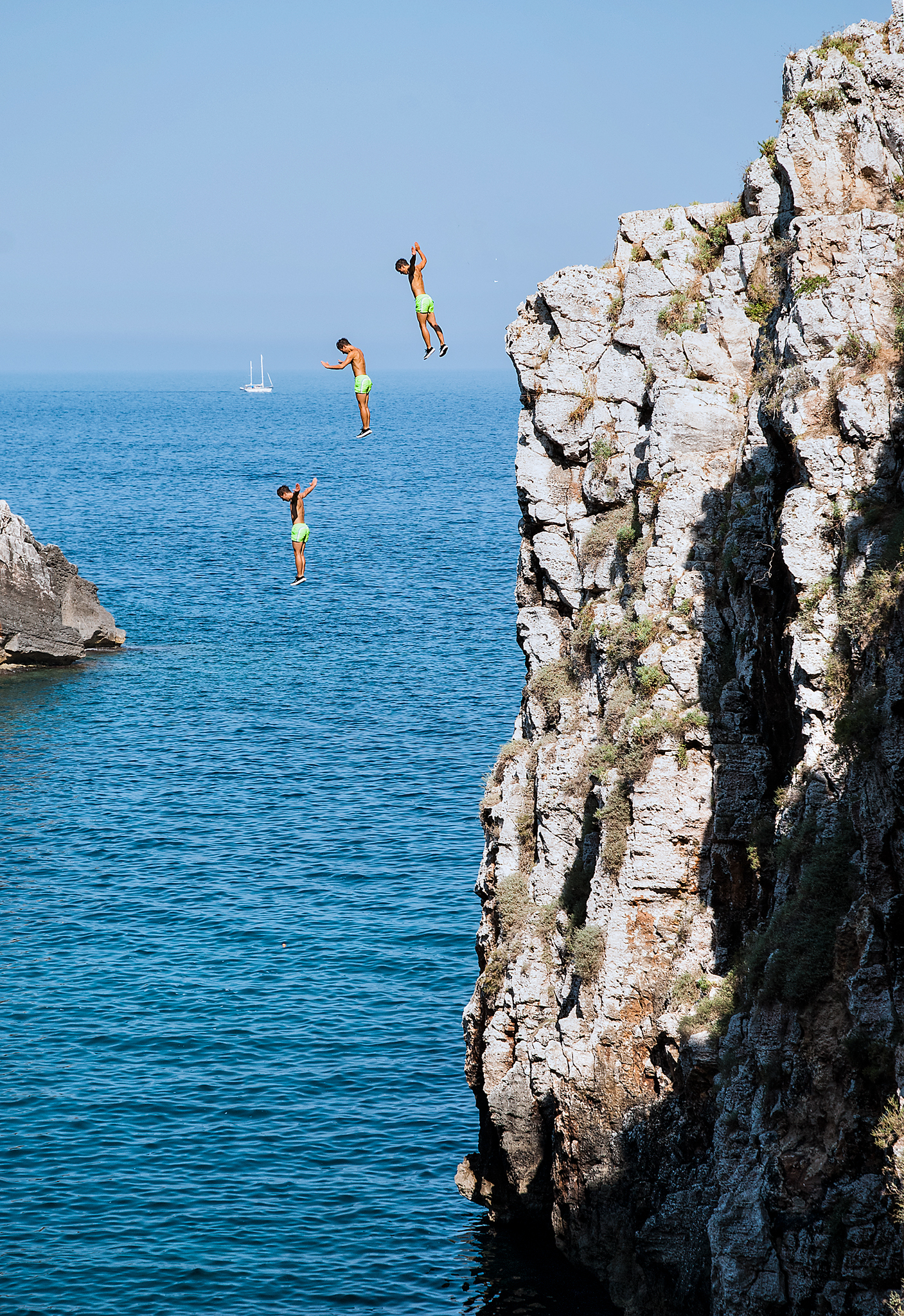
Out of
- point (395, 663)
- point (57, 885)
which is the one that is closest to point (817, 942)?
point (57, 885)

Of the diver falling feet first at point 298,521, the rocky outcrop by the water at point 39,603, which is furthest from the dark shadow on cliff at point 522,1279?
the rocky outcrop by the water at point 39,603

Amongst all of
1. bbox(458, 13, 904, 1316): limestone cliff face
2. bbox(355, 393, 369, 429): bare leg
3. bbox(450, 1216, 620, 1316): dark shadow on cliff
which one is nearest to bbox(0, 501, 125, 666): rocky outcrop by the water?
bbox(355, 393, 369, 429): bare leg

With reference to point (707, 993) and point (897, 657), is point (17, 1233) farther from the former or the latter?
point (897, 657)

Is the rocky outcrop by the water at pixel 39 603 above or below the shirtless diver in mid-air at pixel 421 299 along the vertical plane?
below

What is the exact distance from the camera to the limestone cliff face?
1959 cm

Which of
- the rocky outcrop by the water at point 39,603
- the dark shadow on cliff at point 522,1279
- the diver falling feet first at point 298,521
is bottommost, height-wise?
the dark shadow on cliff at point 522,1279

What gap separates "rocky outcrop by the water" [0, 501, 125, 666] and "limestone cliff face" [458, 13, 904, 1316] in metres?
46.9

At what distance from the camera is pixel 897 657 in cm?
1878

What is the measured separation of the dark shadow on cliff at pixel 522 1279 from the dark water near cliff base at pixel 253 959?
74 millimetres

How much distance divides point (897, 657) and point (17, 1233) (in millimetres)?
21927

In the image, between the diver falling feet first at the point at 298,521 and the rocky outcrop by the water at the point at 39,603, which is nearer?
the diver falling feet first at the point at 298,521

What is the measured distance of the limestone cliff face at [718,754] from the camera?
1959 cm

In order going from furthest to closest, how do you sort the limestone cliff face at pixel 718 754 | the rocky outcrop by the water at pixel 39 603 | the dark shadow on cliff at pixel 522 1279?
the rocky outcrop by the water at pixel 39 603, the dark shadow on cliff at pixel 522 1279, the limestone cliff face at pixel 718 754

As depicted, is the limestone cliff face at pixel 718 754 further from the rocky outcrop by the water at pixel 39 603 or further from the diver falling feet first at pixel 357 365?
the rocky outcrop by the water at pixel 39 603
